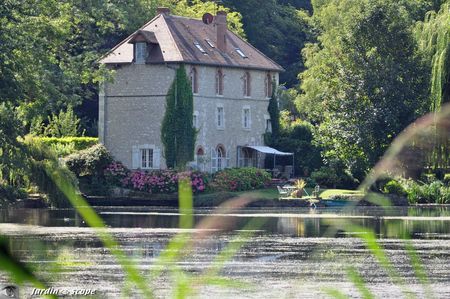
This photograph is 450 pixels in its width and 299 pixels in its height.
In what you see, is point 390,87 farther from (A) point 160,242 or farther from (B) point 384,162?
(B) point 384,162

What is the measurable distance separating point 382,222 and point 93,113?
35804 millimetres

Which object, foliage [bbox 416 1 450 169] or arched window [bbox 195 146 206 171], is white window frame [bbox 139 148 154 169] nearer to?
arched window [bbox 195 146 206 171]

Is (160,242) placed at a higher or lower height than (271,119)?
lower

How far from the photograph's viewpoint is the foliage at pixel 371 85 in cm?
5538

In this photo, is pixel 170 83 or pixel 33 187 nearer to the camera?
pixel 33 187

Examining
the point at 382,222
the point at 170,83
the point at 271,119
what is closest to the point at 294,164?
the point at 271,119

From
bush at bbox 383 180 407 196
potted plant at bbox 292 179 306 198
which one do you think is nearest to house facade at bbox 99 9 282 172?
potted plant at bbox 292 179 306 198

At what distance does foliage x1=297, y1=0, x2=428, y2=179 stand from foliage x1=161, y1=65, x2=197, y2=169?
6948 millimetres

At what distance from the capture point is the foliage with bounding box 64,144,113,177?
56.5m

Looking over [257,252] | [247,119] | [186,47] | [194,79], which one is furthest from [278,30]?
[257,252]

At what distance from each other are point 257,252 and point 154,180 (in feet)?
98.1

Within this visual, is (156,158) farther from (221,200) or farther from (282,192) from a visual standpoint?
(221,200)

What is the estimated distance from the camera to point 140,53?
60375 millimetres

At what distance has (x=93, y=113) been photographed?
7050cm
